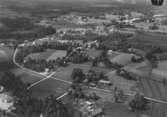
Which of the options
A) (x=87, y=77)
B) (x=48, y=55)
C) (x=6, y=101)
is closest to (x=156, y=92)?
(x=87, y=77)

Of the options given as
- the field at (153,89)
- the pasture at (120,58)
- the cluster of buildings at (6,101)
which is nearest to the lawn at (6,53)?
the cluster of buildings at (6,101)

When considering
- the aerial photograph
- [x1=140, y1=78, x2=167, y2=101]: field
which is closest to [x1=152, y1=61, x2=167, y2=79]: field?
the aerial photograph

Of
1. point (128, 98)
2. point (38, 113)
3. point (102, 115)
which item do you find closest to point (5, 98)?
point (38, 113)

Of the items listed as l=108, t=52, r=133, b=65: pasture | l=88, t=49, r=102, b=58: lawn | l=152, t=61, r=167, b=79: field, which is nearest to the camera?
l=152, t=61, r=167, b=79: field

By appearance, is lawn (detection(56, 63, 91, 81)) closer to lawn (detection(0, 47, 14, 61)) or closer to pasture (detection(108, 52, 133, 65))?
pasture (detection(108, 52, 133, 65))

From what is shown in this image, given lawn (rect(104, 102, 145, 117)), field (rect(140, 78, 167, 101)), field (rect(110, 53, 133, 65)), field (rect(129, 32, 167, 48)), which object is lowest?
lawn (rect(104, 102, 145, 117))

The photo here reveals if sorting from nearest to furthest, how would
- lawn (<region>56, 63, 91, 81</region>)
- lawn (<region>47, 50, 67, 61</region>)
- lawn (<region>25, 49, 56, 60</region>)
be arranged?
lawn (<region>56, 63, 91, 81</region>) → lawn (<region>47, 50, 67, 61</region>) → lawn (<region>25, 49, 56, 60</region>)

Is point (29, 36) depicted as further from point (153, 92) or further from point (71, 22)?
point (153, 92)

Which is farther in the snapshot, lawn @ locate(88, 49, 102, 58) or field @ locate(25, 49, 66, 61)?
lawn @ locate(88, 49, 102, 58)

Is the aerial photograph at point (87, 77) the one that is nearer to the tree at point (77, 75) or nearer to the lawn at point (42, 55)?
the lawn at point (42, 55)

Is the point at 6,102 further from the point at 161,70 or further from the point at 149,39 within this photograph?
the point at 149,39
